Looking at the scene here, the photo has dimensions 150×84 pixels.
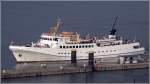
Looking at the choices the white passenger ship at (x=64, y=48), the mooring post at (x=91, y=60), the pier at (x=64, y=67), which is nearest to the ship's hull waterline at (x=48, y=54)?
the white passenger ship at (x=64, y=48)

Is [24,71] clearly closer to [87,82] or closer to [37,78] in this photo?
[37,78]

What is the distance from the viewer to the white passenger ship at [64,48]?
30156mm

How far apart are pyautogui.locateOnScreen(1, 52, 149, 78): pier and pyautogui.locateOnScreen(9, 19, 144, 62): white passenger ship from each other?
549 millimetres

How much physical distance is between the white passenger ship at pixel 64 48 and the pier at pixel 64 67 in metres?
0.55

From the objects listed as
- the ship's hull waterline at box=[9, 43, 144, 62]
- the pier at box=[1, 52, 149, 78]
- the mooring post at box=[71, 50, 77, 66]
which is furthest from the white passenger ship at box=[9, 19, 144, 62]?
the pier at box=[1, 52, 149, 78]

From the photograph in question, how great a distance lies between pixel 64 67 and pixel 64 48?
8.23ft

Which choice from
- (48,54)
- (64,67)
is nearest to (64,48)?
(48,54)

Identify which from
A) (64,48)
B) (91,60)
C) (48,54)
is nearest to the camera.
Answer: (91,60)

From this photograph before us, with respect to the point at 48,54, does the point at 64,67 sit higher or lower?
lower

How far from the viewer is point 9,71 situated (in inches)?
1045

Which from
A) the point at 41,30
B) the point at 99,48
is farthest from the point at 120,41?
the point at 41,30

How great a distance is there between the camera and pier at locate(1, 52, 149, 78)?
26.6 m

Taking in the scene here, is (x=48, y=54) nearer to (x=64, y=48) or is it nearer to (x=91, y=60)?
(x=64, y=48)

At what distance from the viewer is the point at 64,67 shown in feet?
92.3
